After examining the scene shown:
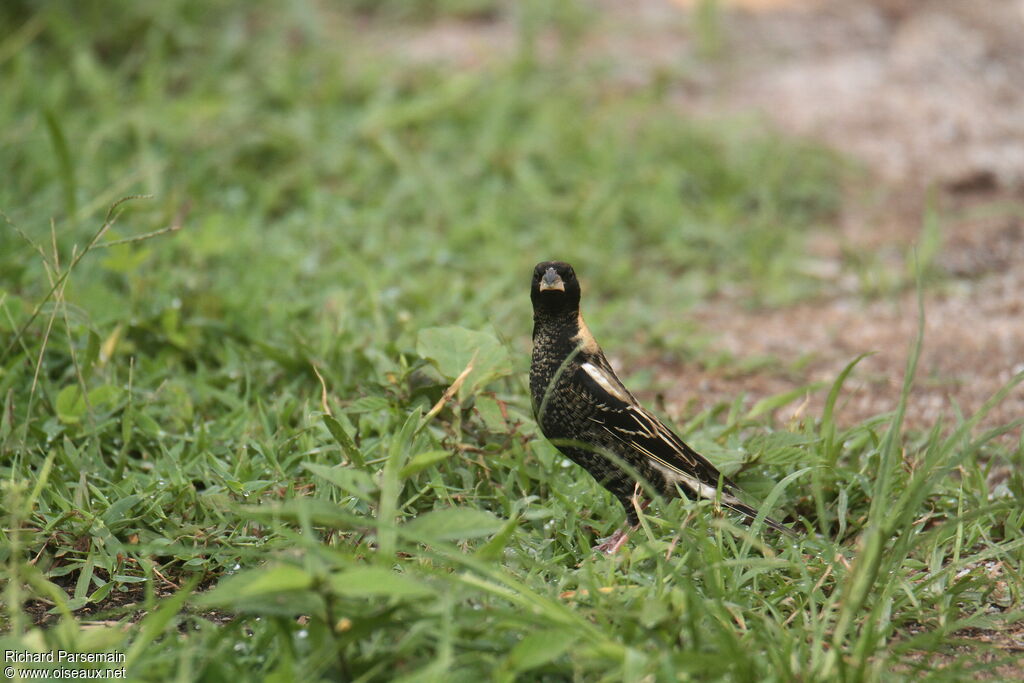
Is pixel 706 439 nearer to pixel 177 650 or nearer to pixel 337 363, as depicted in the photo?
pixel 337 363

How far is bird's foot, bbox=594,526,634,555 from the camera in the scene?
2.72 meters

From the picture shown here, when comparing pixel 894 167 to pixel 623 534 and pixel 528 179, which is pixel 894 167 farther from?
pixel 623 534

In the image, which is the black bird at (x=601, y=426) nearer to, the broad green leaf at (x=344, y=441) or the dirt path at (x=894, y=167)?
the broad green leaf at (x=344, y=441)

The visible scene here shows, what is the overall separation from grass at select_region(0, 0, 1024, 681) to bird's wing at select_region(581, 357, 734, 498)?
134 mm

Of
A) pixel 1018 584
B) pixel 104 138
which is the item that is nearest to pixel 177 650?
pixel 1018 584

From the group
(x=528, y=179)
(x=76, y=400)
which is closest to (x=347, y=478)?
(x=76, y=400)

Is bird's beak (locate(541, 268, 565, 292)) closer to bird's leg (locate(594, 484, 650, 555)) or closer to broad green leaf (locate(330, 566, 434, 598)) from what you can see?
bird's leg (locate(594, 484, 650, 555))

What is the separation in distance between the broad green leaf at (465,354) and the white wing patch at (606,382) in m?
0.30

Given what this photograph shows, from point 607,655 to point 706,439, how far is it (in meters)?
1.39

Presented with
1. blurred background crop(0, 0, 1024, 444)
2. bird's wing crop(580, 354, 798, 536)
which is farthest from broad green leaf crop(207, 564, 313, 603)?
blurred background crop(0, 0, 1024, 444)

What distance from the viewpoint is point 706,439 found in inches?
131

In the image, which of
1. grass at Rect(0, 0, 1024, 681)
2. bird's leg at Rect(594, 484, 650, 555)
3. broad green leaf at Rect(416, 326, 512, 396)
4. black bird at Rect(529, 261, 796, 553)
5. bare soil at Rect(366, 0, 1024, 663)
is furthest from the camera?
bare soil at Rect(366, 0, 1024, 663)

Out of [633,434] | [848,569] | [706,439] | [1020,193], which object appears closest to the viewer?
[848,569]

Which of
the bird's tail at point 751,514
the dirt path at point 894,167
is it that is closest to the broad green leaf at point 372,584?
the bird's tail at point 751,514
